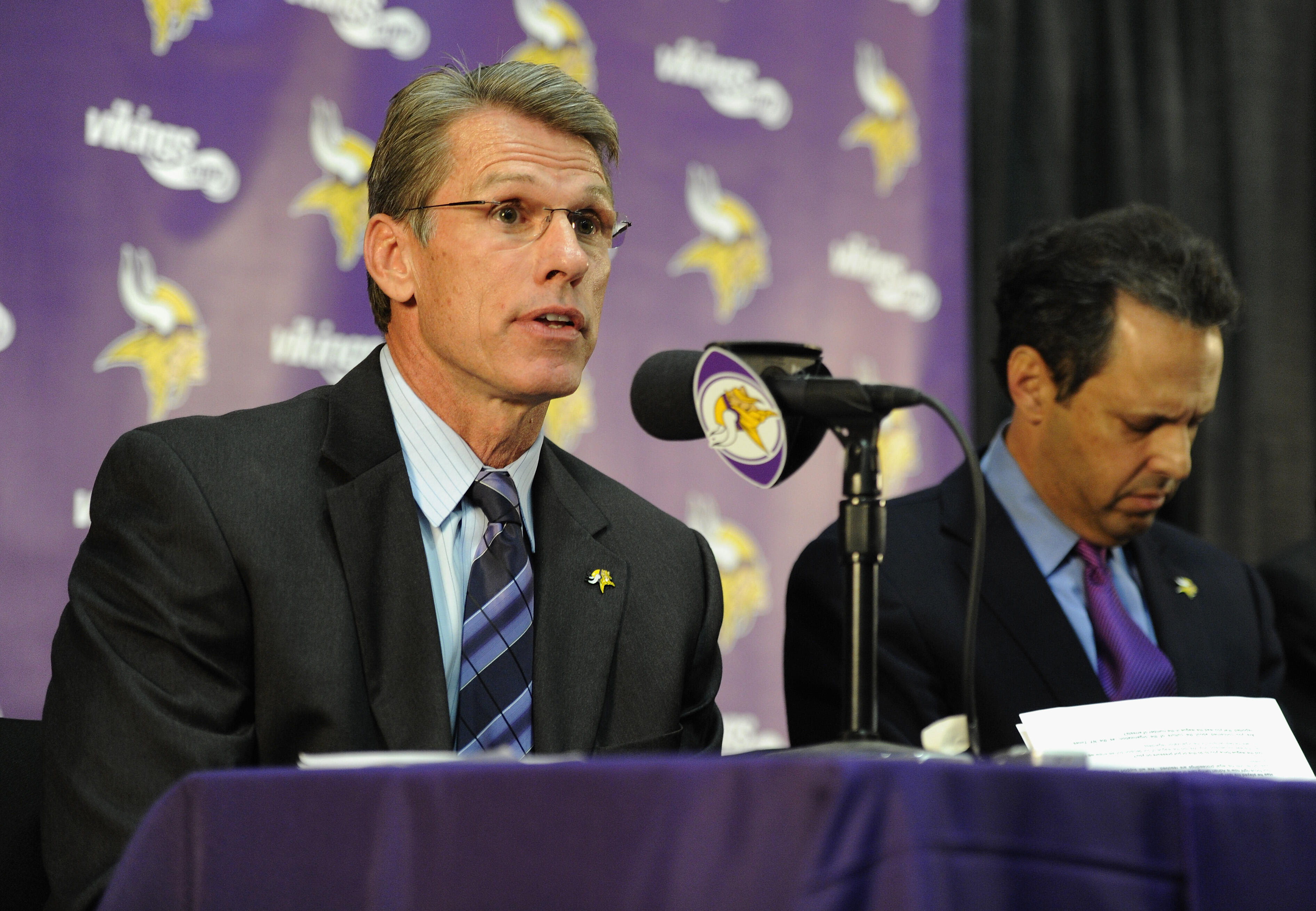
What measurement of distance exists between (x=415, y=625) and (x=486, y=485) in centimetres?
28

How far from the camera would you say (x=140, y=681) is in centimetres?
152

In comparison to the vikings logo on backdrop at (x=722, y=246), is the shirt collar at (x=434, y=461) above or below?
below

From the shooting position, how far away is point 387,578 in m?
1.72

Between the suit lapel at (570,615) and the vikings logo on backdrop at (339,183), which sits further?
the vikings logo on backdrop at (339,183)

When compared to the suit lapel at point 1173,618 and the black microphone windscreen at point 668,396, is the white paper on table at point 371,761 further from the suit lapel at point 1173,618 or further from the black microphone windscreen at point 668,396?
the suit lapel at point 1173,618

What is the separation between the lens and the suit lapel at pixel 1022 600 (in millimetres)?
2402

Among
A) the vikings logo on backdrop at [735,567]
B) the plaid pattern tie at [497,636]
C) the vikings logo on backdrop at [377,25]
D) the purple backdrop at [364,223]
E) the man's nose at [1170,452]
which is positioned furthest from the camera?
the vikings logo on backdrop at [735,567]

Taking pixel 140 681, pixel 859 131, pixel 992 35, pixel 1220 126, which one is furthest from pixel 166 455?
pixel 1220 126

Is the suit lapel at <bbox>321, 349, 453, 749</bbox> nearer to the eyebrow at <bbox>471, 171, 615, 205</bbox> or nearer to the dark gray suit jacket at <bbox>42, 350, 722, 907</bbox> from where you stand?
the dark gray suit jacket at <bbox>42, 350, 722, 907</bbox>

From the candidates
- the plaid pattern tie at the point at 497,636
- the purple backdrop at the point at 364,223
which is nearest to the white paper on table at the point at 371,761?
the plaid pattern tie at the point at 497,636

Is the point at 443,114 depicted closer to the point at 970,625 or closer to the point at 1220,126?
the point at 970,625

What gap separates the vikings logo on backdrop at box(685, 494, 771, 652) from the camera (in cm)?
310

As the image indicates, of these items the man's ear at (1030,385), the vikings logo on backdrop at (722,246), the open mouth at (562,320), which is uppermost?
the vikings logo on backdrop at (722,246)

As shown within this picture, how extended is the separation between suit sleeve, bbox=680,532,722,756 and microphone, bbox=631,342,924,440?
62 cm
